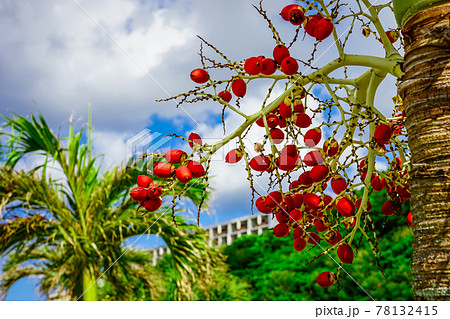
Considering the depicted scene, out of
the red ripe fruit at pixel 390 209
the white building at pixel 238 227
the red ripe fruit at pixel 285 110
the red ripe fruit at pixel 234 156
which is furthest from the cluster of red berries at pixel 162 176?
the white building at pixel 238 227

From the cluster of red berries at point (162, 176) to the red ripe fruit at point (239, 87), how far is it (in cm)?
23

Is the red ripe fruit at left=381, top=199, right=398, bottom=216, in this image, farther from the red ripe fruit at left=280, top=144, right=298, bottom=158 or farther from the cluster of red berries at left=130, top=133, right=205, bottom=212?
the cluster of red berries at left=130, top=133, right=205, bottom=212

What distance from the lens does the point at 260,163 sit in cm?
95

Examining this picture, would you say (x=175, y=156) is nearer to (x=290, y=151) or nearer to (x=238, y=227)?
(x=290, y=151)

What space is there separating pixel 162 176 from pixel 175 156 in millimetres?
51

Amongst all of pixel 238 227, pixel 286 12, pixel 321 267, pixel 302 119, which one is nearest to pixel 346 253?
pixel 302 119

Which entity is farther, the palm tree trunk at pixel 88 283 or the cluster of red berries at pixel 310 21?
the palm tree trunk at pixel 88 283

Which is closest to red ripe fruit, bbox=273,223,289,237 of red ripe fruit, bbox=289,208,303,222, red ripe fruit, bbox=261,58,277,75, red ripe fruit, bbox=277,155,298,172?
red ripe fruit, bbox=289,208,303,222

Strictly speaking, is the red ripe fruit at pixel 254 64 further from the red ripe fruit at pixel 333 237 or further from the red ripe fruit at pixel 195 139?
the red ripe fruit at pixel 333 237

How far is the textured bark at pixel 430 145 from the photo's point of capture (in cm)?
69

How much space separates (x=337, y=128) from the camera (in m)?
1.00

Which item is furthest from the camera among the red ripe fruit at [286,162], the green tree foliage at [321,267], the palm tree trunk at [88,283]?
the green tree foliage at [321,267]
